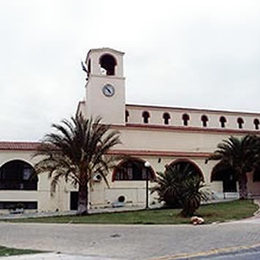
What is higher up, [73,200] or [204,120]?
[204,120]

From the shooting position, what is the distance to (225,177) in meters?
40.6

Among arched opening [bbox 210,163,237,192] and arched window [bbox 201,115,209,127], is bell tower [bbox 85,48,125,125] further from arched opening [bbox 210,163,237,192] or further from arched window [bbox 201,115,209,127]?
arched opening [bbox 210,163,237,192]

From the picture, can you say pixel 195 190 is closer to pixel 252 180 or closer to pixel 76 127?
pixel 76 127

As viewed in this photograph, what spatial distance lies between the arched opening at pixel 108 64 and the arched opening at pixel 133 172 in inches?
402

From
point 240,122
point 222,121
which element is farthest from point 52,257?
point 240,122

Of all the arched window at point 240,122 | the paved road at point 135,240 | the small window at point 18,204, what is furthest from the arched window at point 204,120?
the paved road at point 135,240

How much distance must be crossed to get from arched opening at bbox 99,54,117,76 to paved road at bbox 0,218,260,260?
1047 inches

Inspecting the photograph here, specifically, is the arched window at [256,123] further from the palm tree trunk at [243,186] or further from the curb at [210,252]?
the curb at [210,252]

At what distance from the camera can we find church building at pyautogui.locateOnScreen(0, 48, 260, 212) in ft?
116

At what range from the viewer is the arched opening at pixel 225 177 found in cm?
4006

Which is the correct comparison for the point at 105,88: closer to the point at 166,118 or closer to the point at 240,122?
the point at 166,118

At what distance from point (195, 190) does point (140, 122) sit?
66.4 feet

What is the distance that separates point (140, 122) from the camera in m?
43.4

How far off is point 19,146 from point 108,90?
10.9 metres
